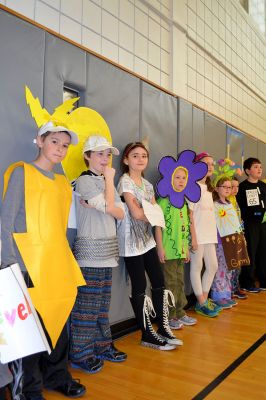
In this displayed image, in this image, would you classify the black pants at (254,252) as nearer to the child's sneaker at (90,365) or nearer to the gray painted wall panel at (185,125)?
the gray painted wall panel at (185,125)

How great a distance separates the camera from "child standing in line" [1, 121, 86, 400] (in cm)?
152

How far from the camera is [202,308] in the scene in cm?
297

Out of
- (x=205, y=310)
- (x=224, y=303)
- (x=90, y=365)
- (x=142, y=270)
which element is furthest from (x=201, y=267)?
(x=90, y=365)

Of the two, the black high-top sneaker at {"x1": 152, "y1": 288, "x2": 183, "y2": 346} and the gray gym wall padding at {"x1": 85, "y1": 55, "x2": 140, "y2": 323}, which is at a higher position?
the gray gym wall padding at {"x1": 85, "y1": 55, "x2": 140, "y2": 323}

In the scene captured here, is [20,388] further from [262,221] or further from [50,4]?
[262,221]

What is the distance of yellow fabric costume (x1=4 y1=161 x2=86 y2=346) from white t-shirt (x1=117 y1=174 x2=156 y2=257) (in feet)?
1.70

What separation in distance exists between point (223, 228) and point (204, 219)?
394mm

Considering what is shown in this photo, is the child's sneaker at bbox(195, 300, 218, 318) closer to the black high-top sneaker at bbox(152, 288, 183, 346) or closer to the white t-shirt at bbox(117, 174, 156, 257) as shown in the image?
the black high-top sneaker at bbox(152, 288, 183, 346)

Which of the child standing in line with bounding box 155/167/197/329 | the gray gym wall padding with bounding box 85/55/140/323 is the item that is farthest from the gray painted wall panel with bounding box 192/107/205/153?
the gray gym wall padding with bounding box 85/55/140/323

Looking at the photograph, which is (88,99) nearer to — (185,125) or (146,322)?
(185,125)

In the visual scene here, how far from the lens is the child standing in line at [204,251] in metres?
2.94

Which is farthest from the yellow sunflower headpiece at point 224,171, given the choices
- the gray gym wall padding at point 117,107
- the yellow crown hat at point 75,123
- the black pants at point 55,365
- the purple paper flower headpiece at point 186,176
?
the black pants at point 55,365

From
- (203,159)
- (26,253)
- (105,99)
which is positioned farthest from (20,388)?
(203,159)

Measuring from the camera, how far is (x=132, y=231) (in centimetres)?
228
